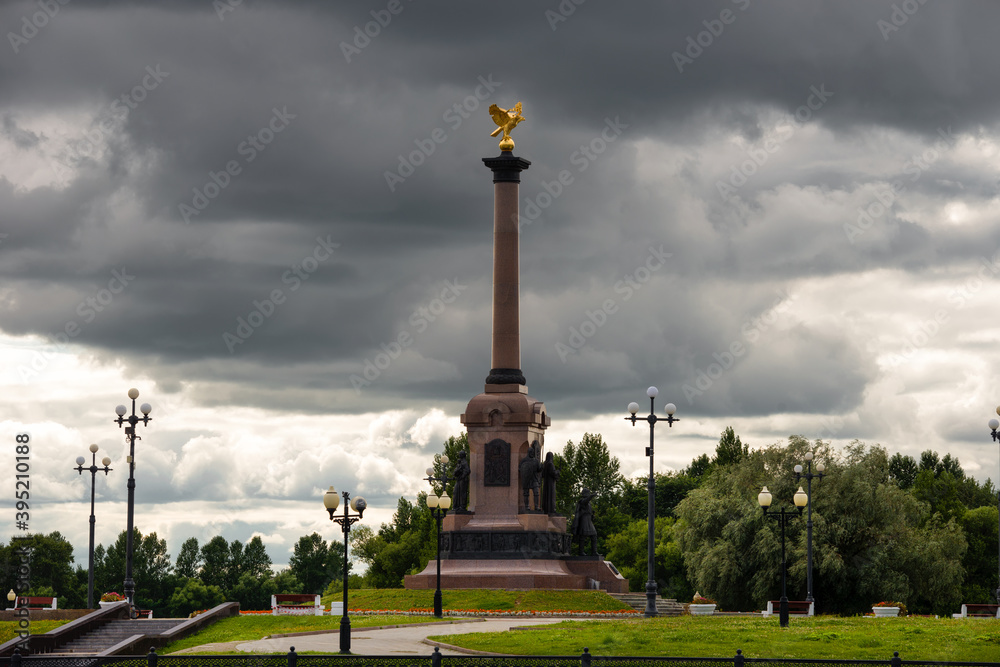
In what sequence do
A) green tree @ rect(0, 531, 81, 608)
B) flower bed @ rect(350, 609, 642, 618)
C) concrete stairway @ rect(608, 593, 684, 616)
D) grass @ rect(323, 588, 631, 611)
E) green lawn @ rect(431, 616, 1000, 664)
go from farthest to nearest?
green tree @ rect(0, 531, 81, 608) < concrete stairway @ rect(608, 593, 684, 616) < grass @ rect(323, 588, 631, 611) < flower bed @ rect(350, 609, 642, 618) < green lawn @ rect(431, 616, 1000, 664)

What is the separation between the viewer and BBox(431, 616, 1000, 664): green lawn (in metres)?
27.0

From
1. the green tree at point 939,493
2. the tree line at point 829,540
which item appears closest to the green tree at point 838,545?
the tree line at point 829,540

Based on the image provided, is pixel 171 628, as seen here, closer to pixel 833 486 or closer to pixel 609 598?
pixel 609 598

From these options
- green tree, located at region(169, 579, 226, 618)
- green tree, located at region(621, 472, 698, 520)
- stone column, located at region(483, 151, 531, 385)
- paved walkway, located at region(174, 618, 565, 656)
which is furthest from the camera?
green tree, located at region(169, 579, 226, 618)

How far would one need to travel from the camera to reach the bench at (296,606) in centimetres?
4381

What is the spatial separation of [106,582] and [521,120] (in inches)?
3440

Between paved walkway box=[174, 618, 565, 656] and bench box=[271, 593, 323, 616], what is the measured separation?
700cm

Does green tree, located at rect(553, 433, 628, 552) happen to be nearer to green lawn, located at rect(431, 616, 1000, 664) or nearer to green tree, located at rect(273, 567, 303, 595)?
green tree, located at rect(273, 567, 303, 595)

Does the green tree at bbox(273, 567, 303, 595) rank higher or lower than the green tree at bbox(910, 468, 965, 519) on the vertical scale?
lower

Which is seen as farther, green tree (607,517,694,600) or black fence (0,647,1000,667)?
green tree (607,517,694,600)

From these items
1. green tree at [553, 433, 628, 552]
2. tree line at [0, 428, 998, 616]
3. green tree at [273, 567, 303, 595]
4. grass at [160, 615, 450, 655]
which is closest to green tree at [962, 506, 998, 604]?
tree line at [0, 428, 998, 616]

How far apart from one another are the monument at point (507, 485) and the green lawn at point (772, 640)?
1692 cm

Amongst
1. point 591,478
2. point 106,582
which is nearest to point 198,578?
point 106,582

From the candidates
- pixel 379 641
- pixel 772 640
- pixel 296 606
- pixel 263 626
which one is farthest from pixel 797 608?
pixel 263 626
